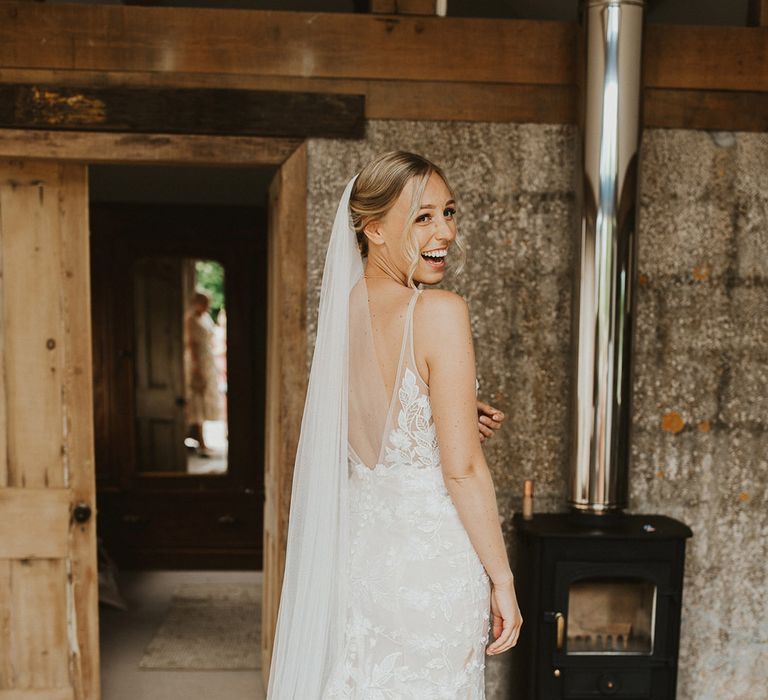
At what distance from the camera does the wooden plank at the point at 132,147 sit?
106 inches

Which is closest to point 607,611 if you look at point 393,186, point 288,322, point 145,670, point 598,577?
point 598,577

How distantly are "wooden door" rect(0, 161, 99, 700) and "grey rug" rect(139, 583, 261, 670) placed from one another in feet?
2.68

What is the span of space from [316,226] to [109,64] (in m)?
0.94

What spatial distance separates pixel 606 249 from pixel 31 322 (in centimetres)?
221

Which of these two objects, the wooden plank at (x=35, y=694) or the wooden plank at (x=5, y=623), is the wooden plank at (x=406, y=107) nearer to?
the wooden plank at (x=5, y=623)

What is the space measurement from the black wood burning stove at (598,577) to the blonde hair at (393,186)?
4.26 ft

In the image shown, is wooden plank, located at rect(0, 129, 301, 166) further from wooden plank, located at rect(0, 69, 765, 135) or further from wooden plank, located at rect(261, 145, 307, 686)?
wooden plank, located at rect(261, 145, 307, 686)

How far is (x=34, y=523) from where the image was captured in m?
2.93

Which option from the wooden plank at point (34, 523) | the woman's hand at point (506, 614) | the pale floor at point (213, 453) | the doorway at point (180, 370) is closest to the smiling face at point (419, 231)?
the woman's hand at point (506, 614)

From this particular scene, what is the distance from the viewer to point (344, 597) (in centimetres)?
186

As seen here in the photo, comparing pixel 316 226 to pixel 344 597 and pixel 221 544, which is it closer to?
pixel 344 597

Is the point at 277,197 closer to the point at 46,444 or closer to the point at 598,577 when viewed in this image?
the point at 46,444

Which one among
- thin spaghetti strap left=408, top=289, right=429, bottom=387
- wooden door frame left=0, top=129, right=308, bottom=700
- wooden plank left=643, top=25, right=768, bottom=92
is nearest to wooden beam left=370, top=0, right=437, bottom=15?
wooden door frame left=0, top=129, right=308, bottom=700

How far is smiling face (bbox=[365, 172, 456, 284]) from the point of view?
174cm
